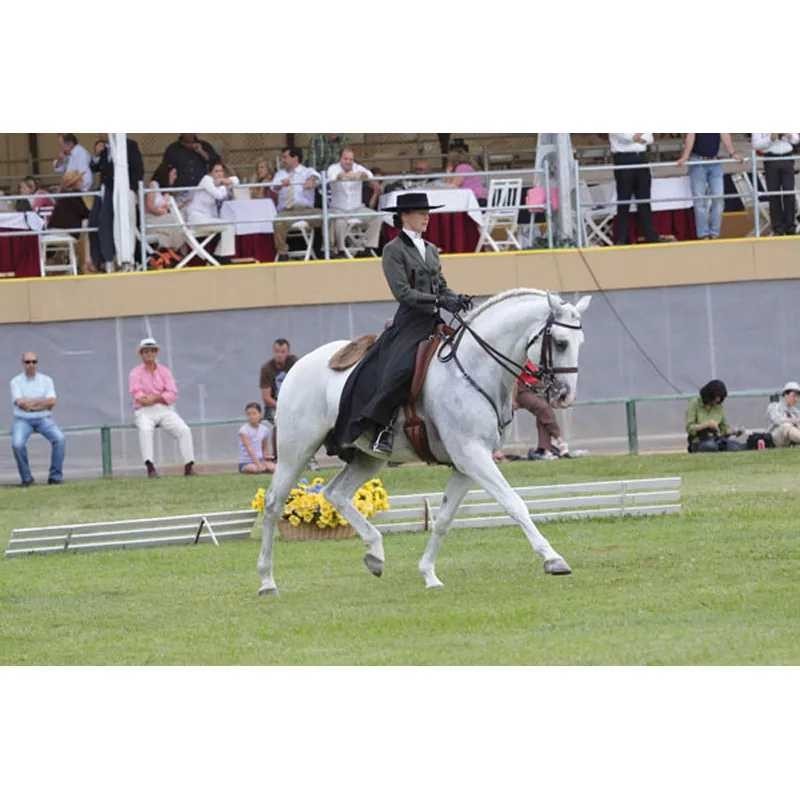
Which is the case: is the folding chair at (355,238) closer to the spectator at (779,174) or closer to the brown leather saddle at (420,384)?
the spectator at (779,174)

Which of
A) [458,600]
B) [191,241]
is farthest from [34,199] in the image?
[458,600]

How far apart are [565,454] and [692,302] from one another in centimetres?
353

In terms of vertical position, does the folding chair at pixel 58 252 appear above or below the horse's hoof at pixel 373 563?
above

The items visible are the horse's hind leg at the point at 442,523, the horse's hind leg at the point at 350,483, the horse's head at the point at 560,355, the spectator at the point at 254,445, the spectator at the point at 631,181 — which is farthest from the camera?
the spectator at the point at 631,181

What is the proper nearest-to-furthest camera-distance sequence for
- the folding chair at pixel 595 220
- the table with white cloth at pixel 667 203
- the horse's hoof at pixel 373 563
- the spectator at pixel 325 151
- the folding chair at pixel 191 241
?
1. the horse's hoof at pixel 373 563
2. the folding chair at pixel 191 241
3. the table with white cloth at pixel 667 203
4. the folding chair at pixel 595 220
5. the spectator at pixel 325 151

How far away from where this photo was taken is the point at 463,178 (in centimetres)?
2623

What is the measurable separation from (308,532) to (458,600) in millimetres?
4583

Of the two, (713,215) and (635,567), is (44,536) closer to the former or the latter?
(635,567)

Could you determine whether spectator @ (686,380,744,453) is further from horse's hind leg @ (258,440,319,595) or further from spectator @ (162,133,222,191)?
horse's hind leg @ (258,440,319,595)

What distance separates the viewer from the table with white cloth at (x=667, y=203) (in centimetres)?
2634

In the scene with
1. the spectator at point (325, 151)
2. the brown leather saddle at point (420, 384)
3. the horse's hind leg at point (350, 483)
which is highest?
the spectator at point (325, 151)

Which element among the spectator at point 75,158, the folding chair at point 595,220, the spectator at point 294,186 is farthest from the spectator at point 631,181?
the spectator at point 75,158

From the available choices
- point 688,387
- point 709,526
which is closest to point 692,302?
point 688,387

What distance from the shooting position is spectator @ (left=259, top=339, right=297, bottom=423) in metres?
24.4
